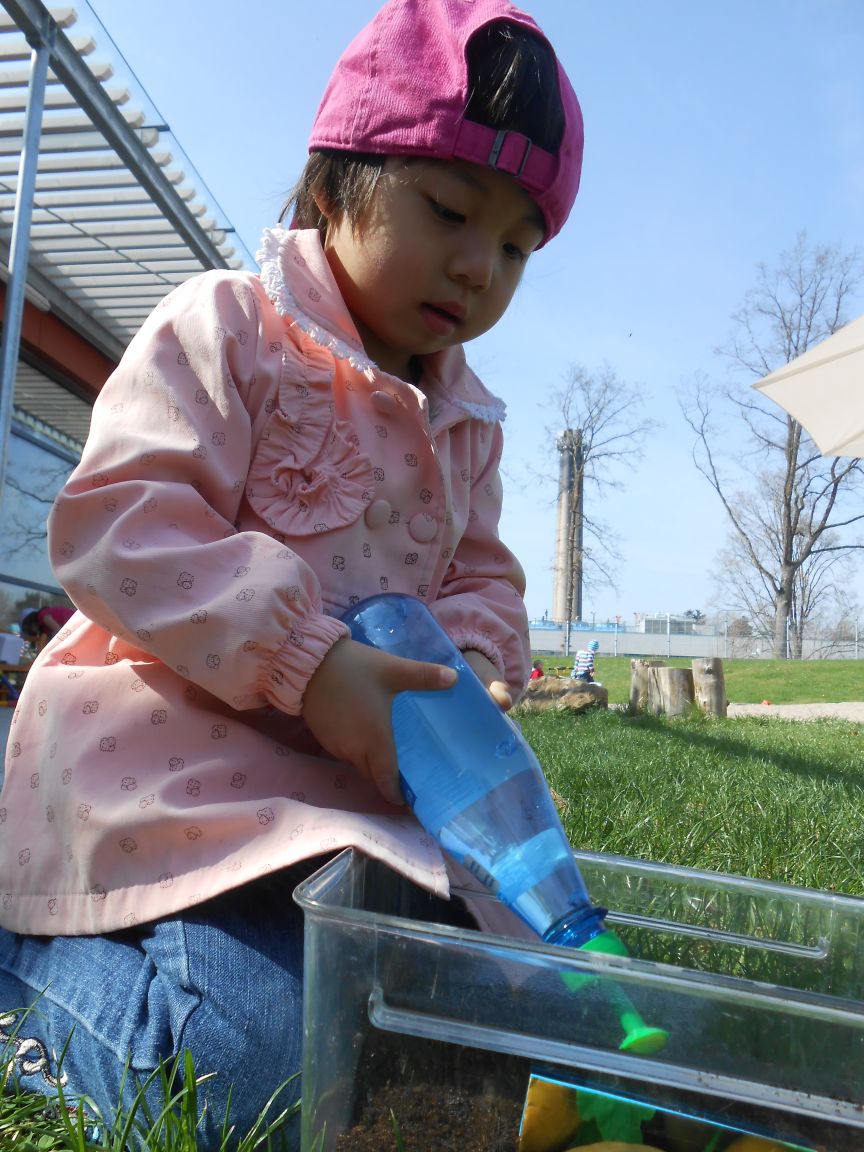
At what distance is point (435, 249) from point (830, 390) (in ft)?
19.6

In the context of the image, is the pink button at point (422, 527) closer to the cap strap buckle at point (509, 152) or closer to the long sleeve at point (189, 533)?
the long sleeve at point (189, 533)

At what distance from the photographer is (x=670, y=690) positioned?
1000 centimetres

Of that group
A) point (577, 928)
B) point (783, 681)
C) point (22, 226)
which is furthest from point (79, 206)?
point (783, 681)

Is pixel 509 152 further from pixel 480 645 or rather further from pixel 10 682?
pixel 10 682

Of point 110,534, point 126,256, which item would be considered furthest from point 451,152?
point 126,256

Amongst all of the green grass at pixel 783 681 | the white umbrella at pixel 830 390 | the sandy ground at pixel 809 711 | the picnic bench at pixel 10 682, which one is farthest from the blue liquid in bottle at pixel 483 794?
the green grass at pixel 783 681

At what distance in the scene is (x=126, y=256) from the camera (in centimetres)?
695

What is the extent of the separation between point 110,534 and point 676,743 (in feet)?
17.4

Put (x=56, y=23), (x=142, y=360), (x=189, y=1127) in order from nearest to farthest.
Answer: (x=189, y=1127)
(x=142, y=360)
(x=56, y=23)

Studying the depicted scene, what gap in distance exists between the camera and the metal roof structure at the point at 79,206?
4.51 meters

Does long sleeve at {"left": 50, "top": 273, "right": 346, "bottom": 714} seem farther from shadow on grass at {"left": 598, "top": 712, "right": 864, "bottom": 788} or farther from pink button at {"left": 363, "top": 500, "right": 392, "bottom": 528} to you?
shadow on grass at {"left": 598, "top": 712, "right": 864, "bottom": 788}

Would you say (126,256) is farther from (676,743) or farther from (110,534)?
(110,534)

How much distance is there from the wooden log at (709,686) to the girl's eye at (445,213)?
9221 mm

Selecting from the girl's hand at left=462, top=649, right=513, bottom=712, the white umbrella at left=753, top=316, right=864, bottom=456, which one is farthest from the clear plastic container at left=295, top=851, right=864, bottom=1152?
the white umbrella at left=753, top=316, right=864, bottom=456
